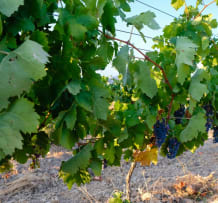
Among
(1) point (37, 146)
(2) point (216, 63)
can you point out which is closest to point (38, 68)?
(1) point (37, 146)

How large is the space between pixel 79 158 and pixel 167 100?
82 centimetres

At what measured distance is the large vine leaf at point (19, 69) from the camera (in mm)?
692

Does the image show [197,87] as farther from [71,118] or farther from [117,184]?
[117,184]

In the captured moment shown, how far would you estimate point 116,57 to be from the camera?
1297 millimetres

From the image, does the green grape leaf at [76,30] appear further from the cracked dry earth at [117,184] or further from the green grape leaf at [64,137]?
the cracked dry earth at [117,184]

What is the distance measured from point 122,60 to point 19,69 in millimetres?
651

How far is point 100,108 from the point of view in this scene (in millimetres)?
1022

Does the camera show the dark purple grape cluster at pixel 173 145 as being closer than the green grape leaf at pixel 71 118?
No

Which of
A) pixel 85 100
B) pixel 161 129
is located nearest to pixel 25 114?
pixel 85 100

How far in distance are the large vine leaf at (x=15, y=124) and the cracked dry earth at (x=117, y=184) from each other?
8.35 feet

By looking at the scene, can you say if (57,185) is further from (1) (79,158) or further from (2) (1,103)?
(2) (1,103)

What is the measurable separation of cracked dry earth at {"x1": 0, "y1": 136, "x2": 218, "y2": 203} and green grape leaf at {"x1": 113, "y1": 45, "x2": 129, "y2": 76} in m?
2.14

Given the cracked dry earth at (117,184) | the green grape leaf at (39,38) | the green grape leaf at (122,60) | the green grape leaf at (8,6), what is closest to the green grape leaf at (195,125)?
the green grape leaf at (122,60)

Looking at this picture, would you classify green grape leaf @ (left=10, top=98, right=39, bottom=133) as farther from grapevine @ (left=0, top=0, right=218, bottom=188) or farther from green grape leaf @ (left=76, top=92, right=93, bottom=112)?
green grape leaf @ (left=76, top=92, right=93, bottom=112)
